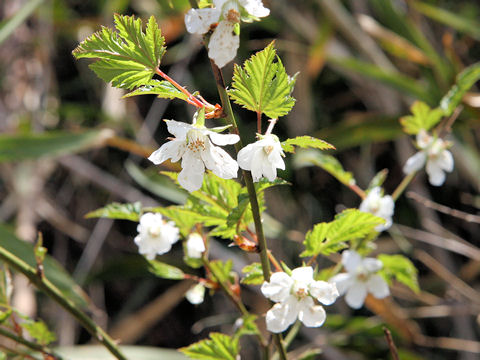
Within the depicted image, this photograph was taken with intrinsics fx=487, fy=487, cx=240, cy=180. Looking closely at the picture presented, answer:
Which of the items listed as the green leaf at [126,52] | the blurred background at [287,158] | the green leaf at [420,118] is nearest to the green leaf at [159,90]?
the green leaf at [126,52]

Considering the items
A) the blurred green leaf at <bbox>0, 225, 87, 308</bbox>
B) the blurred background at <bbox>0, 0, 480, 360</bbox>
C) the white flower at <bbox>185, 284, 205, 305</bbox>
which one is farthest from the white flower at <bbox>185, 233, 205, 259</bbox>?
the blurred background at <bbox>0, 0, 480, 360</bbox>

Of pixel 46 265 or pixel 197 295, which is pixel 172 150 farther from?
pixel 46 265

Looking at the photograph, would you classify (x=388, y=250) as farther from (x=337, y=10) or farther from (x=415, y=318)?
(x=337, y=10)

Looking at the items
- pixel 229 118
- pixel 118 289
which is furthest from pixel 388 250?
pixel 229 118

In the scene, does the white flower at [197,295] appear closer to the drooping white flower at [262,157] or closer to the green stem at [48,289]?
the green stem at [48,289]

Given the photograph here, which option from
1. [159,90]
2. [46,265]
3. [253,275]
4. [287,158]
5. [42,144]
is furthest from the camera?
[287,158]

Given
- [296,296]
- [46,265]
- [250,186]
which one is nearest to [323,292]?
[296,296]

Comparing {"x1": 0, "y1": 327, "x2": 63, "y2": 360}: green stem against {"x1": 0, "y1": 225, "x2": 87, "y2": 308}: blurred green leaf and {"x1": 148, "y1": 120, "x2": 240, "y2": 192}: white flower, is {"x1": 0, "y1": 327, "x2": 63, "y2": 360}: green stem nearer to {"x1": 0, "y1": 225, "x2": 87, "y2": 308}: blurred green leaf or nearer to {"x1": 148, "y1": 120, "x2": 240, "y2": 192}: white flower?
{"x1": 148, "y1": 120, "x2": 240, "y2": 192}: white flower
